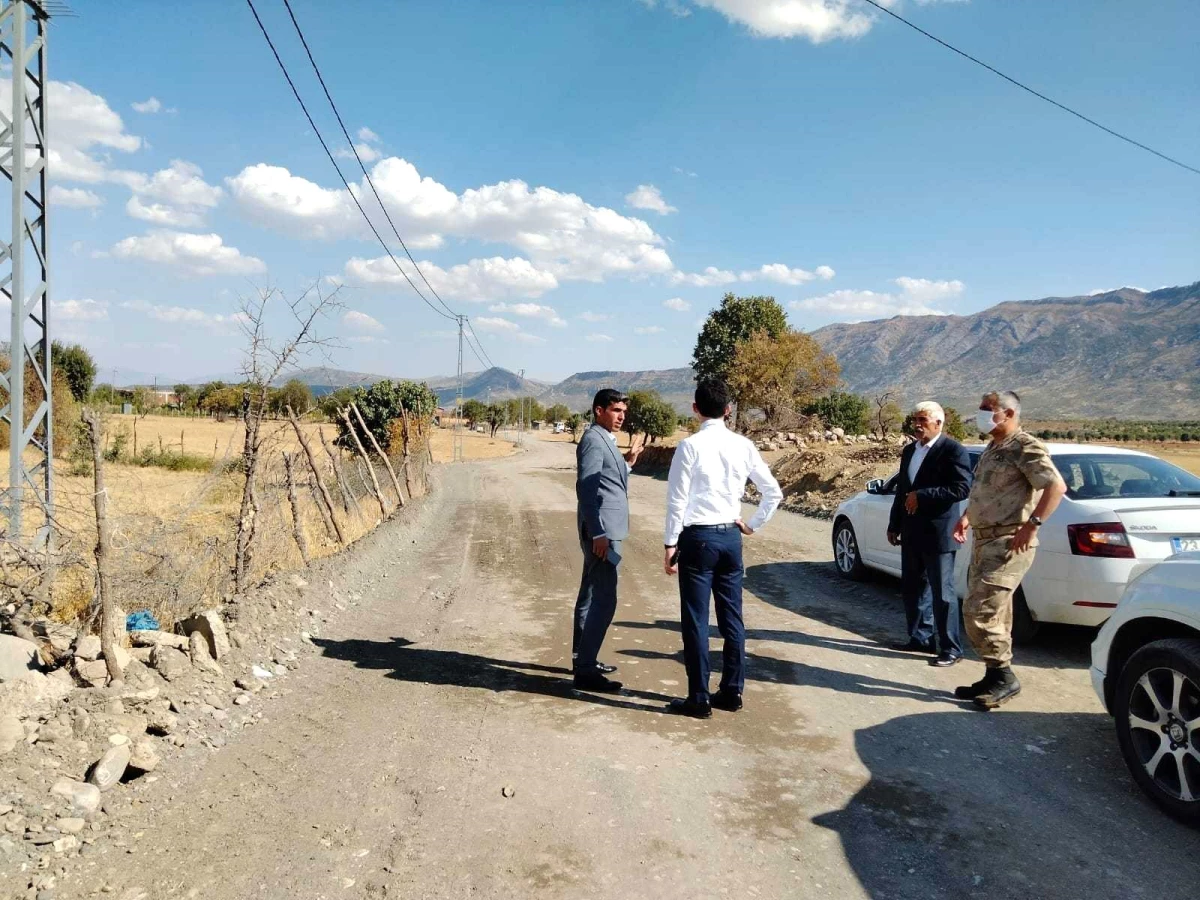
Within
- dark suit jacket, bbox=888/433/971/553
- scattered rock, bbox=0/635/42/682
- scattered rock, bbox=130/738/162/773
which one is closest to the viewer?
scattered rock, bbox=130/738/162/773

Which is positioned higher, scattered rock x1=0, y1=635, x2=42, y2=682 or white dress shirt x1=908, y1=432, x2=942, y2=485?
white dress shirt x1=908, y1=432, x2=942, y2=485

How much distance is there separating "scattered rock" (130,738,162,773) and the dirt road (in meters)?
0.12

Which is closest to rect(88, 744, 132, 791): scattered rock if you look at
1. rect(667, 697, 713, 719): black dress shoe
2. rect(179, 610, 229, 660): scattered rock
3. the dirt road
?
the dirt road

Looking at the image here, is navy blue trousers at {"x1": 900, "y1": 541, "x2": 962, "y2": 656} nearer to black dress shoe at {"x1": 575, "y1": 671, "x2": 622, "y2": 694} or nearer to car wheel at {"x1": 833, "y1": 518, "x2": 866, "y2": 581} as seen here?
black dress shoe at {"x1": 575, "y1": 671, "x2": 622, "y2": 694}

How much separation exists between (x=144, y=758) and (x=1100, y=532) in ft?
19.6

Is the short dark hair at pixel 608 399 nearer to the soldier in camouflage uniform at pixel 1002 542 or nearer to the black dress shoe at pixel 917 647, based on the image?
the soldier in camouflage uniform at pixel 1002 542

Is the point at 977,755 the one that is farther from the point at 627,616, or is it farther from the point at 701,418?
the point at 627,616

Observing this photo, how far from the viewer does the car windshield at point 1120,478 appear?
592 cm

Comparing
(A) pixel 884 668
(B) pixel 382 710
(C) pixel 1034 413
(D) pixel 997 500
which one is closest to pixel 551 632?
(B) pixel 382 710

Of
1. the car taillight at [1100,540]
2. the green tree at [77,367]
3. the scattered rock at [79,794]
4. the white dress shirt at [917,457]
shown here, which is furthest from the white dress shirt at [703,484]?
the green tree at [77,367]

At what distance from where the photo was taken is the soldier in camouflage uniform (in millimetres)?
4781

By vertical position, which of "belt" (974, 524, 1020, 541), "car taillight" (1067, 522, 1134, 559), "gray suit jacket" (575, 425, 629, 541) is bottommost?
"car taillight" (1067, 522, 1134, 559)

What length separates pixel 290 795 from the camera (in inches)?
146

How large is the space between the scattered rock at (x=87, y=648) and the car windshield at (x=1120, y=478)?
6687 mm
